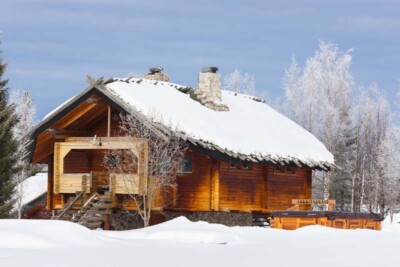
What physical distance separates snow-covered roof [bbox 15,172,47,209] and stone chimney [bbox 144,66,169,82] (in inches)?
536

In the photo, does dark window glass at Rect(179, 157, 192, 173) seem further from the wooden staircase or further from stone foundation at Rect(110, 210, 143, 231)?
the wooden staircase

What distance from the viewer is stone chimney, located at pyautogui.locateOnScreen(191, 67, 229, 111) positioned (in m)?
37.2

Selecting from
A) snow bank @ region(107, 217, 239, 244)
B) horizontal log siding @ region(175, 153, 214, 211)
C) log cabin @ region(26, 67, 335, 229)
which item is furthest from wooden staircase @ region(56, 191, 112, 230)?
snow bank @ region(107, 217, 239, 244)

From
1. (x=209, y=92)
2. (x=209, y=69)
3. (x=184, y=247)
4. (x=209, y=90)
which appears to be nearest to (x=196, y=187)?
(x=209, y=92)

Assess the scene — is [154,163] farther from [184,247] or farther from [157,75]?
[184,247]

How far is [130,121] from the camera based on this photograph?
105ft

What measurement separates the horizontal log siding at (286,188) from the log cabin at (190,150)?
47 millimetres

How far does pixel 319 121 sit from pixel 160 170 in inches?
852

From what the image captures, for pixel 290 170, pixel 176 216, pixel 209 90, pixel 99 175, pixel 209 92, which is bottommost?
pixel 176 216

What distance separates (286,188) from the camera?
37.0 m

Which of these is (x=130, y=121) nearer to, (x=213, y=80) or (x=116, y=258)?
(x=213, y=80)

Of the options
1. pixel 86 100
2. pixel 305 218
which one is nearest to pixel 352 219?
pixel 305 218

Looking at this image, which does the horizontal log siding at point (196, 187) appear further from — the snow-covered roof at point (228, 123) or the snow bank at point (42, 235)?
the snow bank at point (42, 235)

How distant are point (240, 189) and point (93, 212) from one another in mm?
6781
